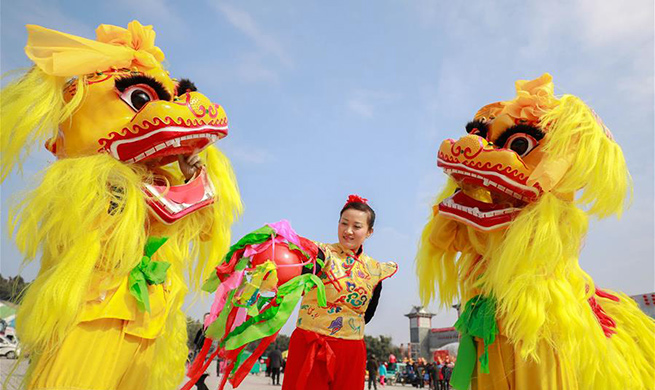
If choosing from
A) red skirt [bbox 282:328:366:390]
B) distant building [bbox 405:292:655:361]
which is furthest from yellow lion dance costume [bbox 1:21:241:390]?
distant building [bbox 405:292:655:361]

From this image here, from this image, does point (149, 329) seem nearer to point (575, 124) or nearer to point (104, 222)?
point (104, 222)

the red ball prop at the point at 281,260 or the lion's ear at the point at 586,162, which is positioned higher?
the lion's ear at the point at 586,162

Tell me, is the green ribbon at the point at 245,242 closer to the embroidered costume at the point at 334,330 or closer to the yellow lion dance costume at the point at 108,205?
the yellow lion dance costume at the point at 108,205

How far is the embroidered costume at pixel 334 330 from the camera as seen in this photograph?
10.9 ft

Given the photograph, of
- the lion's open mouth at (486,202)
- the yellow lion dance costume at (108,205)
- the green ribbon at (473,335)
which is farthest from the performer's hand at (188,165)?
the green ribbon at (473,335)

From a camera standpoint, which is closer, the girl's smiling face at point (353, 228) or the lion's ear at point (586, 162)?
the lion's ear at point (586, 162)

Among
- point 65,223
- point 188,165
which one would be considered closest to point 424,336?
point 188,165

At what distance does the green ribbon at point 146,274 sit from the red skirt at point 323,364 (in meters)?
1.08

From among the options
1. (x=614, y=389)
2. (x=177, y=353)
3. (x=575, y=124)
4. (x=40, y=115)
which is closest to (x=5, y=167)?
(x=40, y=115)

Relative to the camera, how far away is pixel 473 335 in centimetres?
315

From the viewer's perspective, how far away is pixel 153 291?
281cm

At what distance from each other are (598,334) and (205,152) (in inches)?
108

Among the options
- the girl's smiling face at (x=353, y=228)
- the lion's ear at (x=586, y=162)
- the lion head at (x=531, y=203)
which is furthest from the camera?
the girl's smiling face at (x=353, y=228)

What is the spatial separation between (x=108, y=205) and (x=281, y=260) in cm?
100
